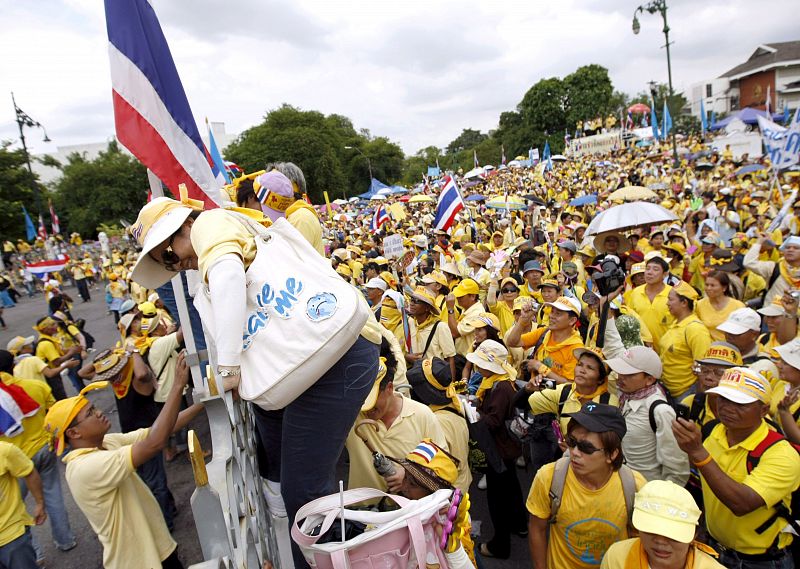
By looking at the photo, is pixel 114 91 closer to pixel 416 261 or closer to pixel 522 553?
pixel 522 553

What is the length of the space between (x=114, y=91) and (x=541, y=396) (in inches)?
141

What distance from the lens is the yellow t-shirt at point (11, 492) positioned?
12.1 ft

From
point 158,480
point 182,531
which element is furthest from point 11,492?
point 182,531

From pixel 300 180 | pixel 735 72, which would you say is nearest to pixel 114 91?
pixel 300 180

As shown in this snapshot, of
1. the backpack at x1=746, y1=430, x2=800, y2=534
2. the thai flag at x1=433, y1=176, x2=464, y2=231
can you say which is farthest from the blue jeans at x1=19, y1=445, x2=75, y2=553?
the thai flag at x1=433, y1=176, x2=464, y2=231

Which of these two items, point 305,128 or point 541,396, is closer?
point 541,396

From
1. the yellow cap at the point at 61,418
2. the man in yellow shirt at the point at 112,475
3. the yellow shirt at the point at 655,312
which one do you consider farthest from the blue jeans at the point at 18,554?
the yellow shirt at the point at 655,312

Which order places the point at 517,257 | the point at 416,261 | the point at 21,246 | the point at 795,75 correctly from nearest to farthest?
the point at 517,257, the point at 416,261, the point at 21,246, the point at 795,75

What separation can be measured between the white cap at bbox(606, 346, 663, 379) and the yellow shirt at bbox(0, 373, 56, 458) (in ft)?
17.1

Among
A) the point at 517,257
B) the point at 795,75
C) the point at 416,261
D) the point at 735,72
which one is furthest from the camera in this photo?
the point at 735,72

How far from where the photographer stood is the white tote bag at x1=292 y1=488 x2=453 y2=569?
1678 millimetres

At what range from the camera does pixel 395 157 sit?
7069 cm

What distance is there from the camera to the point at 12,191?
33969 mm

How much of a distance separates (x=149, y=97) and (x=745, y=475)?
4094 millimetres
